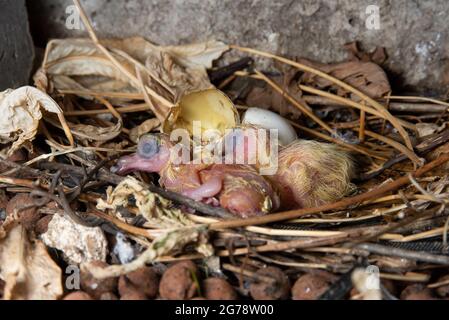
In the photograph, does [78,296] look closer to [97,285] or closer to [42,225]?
[97,285]

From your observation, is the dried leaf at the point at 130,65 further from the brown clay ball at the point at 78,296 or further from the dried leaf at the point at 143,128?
the brown clay ball at the point at 78,296

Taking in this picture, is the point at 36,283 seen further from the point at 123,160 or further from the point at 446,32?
the point at 446,32

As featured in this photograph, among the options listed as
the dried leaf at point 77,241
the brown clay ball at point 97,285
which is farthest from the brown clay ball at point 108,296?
the dried leaf at point 77,241

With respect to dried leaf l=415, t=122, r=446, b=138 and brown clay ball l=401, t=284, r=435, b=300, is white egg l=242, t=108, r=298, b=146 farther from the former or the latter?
brown clay ball l=401, t=284, r=435, b=300

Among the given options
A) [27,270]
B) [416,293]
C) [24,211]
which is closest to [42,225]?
[24,211]

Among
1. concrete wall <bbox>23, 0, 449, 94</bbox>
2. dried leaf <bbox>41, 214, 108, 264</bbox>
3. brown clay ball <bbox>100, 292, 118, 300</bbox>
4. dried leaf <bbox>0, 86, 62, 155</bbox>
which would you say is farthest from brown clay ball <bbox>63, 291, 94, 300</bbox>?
concrete wall <bbox>23, 0, 449, 94</bbox>
